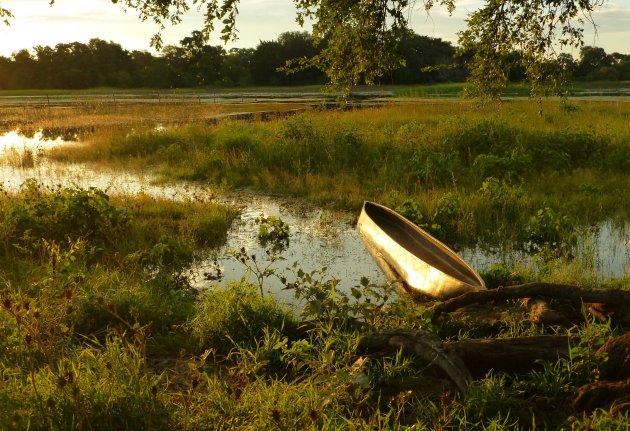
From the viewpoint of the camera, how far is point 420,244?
9.51 meters

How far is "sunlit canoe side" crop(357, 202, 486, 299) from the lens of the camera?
7.05 m

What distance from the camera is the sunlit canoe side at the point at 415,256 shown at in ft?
23.1

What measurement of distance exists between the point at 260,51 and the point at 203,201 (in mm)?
82020

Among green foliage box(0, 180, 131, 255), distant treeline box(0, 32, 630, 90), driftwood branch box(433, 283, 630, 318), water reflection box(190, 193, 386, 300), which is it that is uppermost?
distant treeline box(0, 32, 630, 90)

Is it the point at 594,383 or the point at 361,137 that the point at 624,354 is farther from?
the point at 361,137

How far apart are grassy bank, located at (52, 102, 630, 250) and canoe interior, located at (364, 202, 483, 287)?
1.38 feet

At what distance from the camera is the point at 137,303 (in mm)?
6539

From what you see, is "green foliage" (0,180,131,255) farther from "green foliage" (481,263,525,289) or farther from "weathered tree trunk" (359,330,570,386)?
"green foliage" (481,263,525,289)

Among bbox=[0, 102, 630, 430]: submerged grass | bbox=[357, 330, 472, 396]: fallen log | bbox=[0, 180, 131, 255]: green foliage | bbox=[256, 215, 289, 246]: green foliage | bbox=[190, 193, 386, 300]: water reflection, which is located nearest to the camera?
bbox=[0, 102, 630, 430]: submerged grass

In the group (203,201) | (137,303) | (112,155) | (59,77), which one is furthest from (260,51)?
(137,303)

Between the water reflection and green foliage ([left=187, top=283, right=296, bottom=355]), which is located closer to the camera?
green foliage ([left=187, top=283, right=296, bottom=355])

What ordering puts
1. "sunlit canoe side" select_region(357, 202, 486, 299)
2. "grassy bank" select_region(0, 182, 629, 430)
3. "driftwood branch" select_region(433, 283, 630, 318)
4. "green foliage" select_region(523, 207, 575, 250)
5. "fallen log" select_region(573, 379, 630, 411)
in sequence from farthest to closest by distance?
"green foliage" select_region(523, 207, 575, 250) < "sunlit canoe side" select_region(357, 202, 486, 299) < "driftwood branch" select_region(433, 283, 630, 318) < "fallen log" select_region(573, 379, 630, 411) < "grassy bank" select_region(0, 182, 629, 430)

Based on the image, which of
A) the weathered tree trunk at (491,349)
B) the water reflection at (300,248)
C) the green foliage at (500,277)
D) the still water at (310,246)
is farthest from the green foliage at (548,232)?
the weathered tree trunk at (491,349)

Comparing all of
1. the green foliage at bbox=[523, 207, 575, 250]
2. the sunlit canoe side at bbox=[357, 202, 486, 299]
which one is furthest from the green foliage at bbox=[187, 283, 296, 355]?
the green foliage at bbox=[523, 207, 575, 250]
